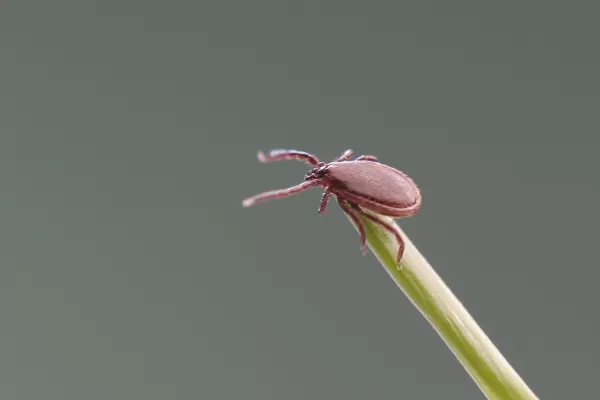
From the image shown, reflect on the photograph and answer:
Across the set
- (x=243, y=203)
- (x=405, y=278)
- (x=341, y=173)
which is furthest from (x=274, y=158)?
(x=405, y=278)

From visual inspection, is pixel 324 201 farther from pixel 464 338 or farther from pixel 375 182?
pixel 464 338

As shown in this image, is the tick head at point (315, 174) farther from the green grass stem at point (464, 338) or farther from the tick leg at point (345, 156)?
the green grass stem at point (464, 338)

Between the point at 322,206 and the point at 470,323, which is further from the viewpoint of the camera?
the point at 322,206

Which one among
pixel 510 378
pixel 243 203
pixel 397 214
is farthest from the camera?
pixel 397 214

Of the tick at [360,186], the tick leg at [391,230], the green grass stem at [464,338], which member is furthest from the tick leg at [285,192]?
the green grass stem at [464,338]

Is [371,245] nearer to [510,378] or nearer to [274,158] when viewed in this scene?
[510,378]

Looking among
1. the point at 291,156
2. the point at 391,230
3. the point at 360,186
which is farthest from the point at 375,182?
the point at 391,230

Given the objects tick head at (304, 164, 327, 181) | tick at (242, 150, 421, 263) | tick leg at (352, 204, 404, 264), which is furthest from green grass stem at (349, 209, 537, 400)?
tick head at (304, 164, 327, 181)

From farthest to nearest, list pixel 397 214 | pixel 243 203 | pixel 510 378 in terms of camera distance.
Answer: pixel 397 214, pixel 243 203, pixel 510 378
